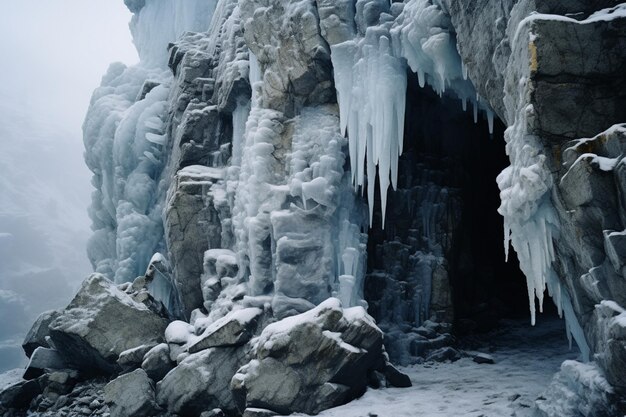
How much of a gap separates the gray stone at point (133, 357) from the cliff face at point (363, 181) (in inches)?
35.6

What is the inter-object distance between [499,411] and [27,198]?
75.9 metres

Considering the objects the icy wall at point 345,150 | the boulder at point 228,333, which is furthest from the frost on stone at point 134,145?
the boulder at point 228,333

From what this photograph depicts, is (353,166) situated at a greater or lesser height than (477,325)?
greater

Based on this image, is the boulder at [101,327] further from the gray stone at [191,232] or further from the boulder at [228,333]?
the boulder at [228,333]

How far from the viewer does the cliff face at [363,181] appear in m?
7.37

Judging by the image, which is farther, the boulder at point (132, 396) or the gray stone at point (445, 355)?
the gray stone at point (445, 355)

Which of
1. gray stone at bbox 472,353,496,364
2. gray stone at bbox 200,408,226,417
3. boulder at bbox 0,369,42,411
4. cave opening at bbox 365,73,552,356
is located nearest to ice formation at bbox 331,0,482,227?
cave opening at bbox 365,73,552,356

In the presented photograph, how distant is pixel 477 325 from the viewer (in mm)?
16750

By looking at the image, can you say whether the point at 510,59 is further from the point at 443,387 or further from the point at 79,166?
the point at 79,166

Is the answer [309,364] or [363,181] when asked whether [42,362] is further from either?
[363,181]

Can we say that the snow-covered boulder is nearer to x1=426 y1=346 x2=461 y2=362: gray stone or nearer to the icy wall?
the icy wall

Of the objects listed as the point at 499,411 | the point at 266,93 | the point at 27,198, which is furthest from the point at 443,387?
the point at 27,198

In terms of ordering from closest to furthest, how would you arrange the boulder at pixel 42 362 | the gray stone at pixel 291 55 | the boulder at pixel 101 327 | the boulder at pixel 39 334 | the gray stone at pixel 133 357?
the gray stone at pixel 133 357
the gray stone at pixel 291 55
the boulder at pixel 101 327
the boulder at pixel 42 362
the boulder at pixel 39 334

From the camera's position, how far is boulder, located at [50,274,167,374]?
553 inches
